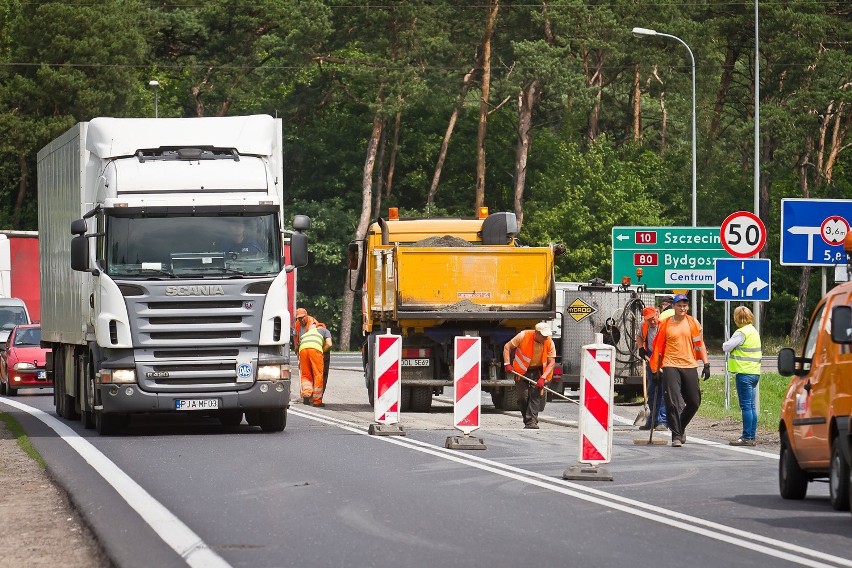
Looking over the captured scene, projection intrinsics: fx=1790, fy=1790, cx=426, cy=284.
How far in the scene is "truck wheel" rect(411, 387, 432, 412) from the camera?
27.8 m

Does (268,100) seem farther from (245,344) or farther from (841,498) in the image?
(841,498)

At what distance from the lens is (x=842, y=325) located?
12.6 metres

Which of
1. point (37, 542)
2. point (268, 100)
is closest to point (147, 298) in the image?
point (37, 542)

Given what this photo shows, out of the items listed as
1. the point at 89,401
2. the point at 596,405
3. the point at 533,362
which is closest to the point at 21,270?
the point at 89,401

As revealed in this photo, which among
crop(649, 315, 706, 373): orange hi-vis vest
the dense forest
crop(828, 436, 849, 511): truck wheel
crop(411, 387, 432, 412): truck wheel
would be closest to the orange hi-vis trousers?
crop(411, 387, 432, 412): truck wheel

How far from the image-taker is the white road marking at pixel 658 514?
35.0ft

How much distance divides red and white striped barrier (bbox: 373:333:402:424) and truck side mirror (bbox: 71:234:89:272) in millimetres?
3563

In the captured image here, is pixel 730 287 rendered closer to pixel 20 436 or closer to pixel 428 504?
pixel 20 436

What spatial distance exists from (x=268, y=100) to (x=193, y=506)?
207 feet

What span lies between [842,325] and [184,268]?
10.1m

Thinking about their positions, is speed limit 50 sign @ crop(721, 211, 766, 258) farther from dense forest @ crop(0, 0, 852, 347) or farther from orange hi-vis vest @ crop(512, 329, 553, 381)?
dense forest @ crop(0, 0, 852, 347)

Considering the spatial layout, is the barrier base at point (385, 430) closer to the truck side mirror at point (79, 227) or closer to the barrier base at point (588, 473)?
the truck side mirror at point (79, 227)

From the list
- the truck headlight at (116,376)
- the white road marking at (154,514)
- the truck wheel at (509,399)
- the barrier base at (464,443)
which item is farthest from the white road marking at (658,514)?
the truck wheel at (509,399)

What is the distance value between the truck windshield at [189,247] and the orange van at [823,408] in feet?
25.9
